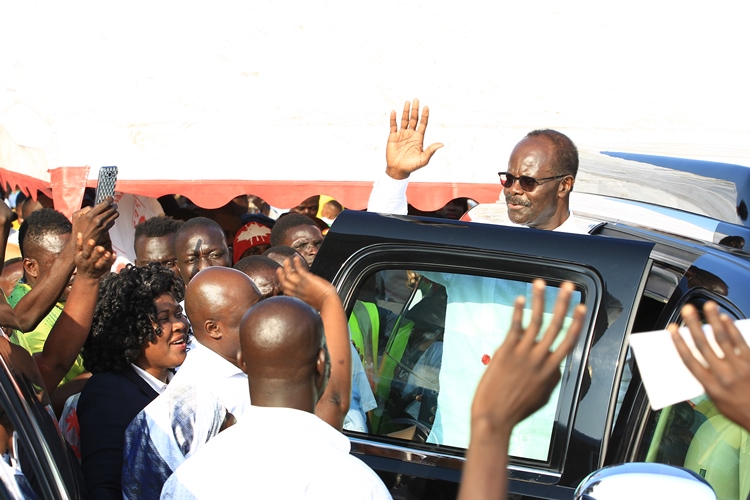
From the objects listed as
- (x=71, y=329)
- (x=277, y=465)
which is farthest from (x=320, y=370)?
(x=71, y=329)

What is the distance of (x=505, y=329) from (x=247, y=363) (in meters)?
0.99

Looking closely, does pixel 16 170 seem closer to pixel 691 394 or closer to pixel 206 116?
pixel 206 116

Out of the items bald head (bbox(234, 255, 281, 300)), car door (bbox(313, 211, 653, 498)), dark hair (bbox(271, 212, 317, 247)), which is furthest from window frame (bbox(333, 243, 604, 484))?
dark hair (bbox(271, 212, 317, 247))

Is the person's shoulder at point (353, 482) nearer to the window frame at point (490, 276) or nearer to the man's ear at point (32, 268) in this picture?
the window frame at point (490, 276)

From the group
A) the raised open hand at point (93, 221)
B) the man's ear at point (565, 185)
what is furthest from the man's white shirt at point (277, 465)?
the man's ear at point (565, 185)

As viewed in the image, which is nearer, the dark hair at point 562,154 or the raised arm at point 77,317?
the raised arm at point 77,317

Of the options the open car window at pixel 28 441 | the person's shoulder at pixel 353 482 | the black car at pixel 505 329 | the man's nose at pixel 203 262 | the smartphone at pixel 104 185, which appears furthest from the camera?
the man's nose at pixel 203 262

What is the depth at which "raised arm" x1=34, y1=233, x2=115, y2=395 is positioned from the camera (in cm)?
320

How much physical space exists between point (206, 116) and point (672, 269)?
541cm

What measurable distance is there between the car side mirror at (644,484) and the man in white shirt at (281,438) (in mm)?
449

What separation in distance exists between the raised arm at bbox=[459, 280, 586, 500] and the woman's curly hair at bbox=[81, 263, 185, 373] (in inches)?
82.2

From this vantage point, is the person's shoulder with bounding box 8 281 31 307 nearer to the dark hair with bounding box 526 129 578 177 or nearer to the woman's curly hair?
the woman's curly hair

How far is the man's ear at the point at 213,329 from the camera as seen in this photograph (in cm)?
305

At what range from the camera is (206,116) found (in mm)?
7395
